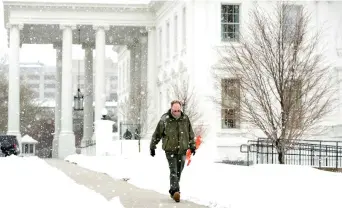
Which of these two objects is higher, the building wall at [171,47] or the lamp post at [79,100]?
the building wall at [171,47]

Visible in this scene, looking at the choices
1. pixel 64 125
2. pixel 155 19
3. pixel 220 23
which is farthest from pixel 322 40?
pixel 64 125

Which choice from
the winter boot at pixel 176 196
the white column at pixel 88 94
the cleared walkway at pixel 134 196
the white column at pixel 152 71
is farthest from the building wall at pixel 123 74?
the winter boot at pixel 176 196

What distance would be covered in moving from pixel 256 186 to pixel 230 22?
104ft

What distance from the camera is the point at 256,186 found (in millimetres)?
14055

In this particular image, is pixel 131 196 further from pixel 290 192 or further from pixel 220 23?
pixel 220 23

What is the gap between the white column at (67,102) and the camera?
56781mm

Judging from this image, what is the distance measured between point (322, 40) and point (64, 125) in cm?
2096

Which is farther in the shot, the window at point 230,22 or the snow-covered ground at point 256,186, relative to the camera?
the window at point 230,22

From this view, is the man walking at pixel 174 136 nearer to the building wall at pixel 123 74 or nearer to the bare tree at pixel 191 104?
the bare tree at pixel 191 104

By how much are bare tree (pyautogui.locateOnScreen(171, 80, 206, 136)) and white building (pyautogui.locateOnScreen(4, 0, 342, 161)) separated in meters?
0.43

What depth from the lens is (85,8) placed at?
5719cm

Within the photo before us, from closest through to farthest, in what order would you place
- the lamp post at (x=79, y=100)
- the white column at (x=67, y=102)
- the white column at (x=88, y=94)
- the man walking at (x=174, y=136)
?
the man walking at (x=174, y=136) → the lamp post at (x=79, y=100) → the white column at (x=67, y=102) → the white column at (x=88, y=94)

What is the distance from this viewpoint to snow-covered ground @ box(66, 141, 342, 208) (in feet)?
40.3

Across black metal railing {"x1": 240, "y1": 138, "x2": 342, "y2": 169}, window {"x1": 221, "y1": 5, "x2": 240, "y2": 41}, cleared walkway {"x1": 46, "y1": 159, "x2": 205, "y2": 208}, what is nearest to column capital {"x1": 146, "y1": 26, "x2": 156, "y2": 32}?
window {"x1": 221, "y1": 5, "x2": 240, "y2": 41}
